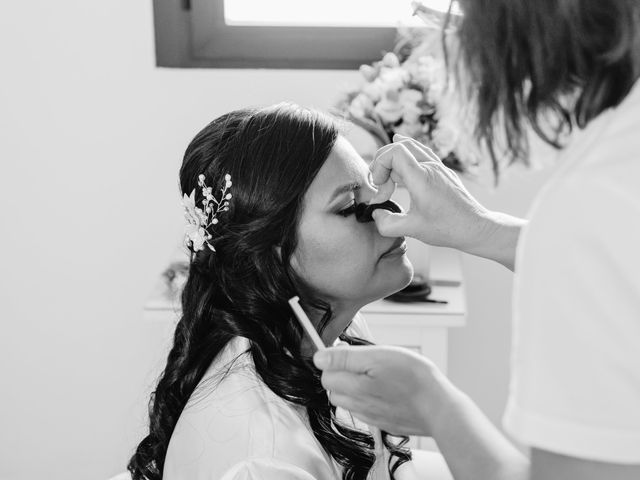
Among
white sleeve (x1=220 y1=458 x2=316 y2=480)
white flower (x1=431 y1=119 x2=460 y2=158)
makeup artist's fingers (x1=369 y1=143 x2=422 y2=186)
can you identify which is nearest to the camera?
white sleeve (x1=220 y1=458 x2=316 y2=480)

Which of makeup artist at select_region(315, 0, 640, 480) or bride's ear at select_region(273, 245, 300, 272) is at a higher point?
makeup artist at select_region(315, 0, 640, 480)

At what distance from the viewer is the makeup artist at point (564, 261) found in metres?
0.71

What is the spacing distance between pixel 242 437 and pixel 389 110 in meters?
1.04

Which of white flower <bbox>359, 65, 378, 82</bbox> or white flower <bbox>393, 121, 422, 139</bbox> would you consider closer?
white flower <bbox>393, 121, 422, 139</bbox>

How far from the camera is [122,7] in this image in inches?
97.3

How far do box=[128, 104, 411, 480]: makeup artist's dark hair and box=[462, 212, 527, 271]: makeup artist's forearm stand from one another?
272mm

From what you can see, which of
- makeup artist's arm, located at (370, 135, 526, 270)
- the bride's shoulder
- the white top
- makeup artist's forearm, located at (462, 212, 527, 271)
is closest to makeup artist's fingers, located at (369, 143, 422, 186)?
makeup artist's arm, located at (370, 135, 526, 270)

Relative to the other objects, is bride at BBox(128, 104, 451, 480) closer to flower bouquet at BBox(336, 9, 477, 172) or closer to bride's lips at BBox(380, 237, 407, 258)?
Answer: bride's lips at BBox(380, 237, 407, 258)

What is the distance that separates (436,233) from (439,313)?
645 millimetres

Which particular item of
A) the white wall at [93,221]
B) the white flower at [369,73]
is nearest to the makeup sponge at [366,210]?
the white flower at [369,73]

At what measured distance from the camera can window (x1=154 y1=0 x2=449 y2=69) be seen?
2484 millimetres

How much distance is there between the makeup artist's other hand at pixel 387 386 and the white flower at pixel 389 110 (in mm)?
1163

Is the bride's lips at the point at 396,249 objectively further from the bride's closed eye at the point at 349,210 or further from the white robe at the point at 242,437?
the white robe at the point at 242,437

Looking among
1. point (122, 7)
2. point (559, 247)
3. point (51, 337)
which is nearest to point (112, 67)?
point (122, 7)
